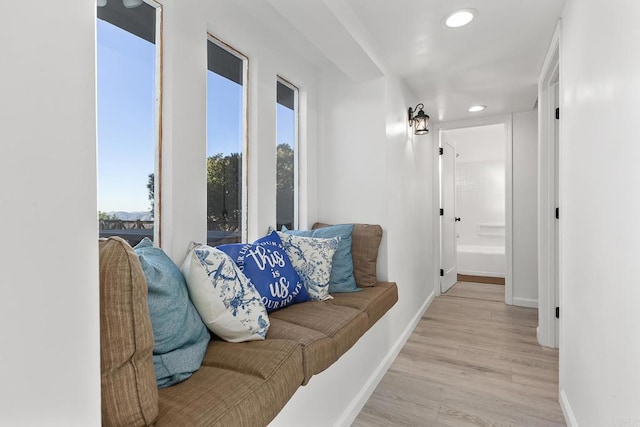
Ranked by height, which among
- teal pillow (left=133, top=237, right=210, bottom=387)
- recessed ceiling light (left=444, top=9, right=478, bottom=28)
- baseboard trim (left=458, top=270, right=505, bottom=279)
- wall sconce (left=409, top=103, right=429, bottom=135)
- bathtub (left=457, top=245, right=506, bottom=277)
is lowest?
baseboard trim (left=458, top=270, right=505, bottom=279)

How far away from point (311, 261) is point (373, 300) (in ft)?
1.52

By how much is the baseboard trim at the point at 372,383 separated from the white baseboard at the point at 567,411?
3.32ft

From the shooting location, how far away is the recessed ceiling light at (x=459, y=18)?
1.90 metres

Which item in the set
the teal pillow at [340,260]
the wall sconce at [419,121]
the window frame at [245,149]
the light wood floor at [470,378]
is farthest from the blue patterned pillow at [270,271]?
the wall sconce at [419,121]

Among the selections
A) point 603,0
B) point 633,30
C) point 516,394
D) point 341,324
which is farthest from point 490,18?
point 516,394

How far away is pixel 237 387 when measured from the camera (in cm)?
106

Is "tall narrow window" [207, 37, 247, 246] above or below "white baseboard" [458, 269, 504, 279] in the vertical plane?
above

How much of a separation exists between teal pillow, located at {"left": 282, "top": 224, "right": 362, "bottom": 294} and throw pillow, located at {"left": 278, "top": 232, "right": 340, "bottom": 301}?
0.14m

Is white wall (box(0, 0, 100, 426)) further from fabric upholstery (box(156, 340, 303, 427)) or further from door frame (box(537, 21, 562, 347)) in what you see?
door frame (box(537, 21, 562, 347))

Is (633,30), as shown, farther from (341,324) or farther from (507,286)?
(507,286)

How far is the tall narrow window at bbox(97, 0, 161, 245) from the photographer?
138cm

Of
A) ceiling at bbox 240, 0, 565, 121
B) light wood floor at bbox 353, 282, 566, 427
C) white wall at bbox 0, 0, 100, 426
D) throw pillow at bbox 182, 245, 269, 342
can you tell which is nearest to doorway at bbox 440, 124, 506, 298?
light wood floor at bbox 353, 282, 566, 427

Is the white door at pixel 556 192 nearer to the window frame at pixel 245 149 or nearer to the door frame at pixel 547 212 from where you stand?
the door frame at pixel 547 212

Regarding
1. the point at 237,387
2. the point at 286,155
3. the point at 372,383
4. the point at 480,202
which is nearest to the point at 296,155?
the point at 286,155
